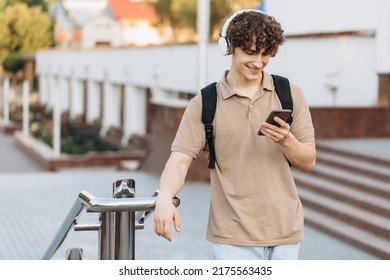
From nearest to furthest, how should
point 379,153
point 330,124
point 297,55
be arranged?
1. point 379,153
2. point 330,124
3. point 297,55

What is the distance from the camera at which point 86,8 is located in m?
49.3

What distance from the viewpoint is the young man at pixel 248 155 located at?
124 inches

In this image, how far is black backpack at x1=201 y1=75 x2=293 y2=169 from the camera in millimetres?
3191

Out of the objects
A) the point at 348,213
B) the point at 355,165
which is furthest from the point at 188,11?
the point at 348,213

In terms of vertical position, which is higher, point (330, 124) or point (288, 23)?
point (288, 23)

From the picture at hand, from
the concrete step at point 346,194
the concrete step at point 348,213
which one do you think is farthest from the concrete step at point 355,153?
the concrete step at point 348,213

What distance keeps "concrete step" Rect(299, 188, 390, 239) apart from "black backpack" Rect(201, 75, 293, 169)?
216 inches

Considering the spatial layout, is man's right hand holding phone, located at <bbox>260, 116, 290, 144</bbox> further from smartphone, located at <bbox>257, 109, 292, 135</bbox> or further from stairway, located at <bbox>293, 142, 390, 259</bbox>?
stairway, located at <bbox>293, 142, 390, 259</bbox>

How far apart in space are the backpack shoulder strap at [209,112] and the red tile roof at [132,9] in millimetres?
44663

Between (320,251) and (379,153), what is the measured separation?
2.96 metres

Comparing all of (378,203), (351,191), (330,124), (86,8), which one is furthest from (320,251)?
(86,8)

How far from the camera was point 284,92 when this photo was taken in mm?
3232

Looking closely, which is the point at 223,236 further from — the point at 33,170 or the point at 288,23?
the point at 33,170

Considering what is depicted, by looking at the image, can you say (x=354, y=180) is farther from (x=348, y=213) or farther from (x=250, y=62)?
(x=250, y=62)
